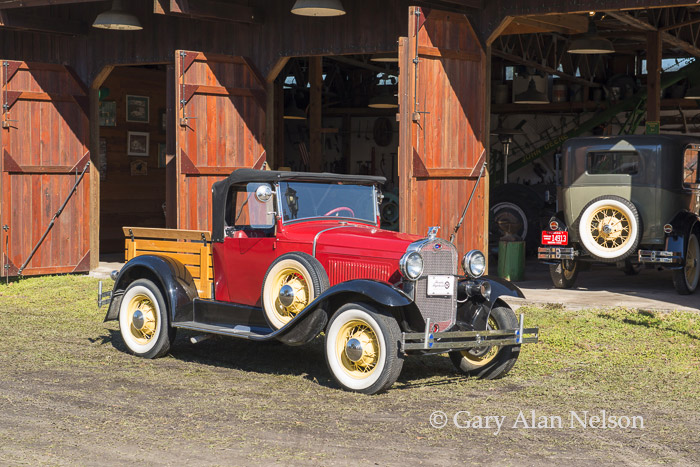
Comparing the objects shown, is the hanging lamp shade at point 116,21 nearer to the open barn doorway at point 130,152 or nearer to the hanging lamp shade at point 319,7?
the hanging lamp shade at point 319,7

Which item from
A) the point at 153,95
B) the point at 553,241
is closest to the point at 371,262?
the point at 553,241

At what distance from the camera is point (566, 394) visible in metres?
6.49

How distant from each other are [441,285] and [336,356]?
873mm

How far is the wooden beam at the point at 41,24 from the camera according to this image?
1298 cm

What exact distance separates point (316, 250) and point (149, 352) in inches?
68.6

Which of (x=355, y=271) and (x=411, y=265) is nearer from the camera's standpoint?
(x=411, y=265)

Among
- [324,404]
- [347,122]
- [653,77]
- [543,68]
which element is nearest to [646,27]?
[653,77]

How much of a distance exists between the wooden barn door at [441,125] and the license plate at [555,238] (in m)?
0.89

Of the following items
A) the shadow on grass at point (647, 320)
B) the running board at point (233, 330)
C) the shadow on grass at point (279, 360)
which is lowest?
the shadow on grass at point (279, 360)

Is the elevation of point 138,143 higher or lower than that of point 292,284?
higher

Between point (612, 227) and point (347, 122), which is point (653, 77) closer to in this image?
point (612, 227)

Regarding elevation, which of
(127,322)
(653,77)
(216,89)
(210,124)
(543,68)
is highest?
(543,68)

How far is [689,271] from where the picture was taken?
37.2 ft

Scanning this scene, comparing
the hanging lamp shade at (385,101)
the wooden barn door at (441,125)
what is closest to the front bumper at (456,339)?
the wooden barn door at (441,125)
